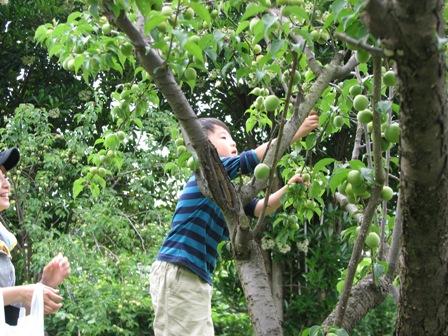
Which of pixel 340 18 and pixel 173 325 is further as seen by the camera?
pixel 173 325

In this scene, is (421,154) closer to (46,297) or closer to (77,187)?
(46,297)

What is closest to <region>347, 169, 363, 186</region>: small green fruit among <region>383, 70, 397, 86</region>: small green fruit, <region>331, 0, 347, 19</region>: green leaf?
<region>383, 70, 397, 86</region>: small green fruit

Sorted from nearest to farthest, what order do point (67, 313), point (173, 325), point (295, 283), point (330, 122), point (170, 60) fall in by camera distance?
point (170, 60) < point (330, 122) < point (173, 325) < point (67, 313) < point (295, 283)

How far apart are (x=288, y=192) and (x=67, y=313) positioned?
11.4 ft

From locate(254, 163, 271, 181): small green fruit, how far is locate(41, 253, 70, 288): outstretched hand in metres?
0.71

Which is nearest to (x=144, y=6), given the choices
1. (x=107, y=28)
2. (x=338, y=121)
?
(x=107, y=28)

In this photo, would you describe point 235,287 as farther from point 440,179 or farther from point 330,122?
point 440,179

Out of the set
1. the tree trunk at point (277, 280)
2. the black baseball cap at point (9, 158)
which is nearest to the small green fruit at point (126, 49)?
the black baseball cap at point (9, 158)

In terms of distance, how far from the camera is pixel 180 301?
10.4 ft

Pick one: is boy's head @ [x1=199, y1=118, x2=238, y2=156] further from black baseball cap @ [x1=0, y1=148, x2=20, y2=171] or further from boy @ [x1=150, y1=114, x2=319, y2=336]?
black baseball cap @ [x1=0, y1=148, x2=20, y2=171]

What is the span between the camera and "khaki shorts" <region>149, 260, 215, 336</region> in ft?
10.4

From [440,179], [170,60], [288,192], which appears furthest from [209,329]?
[440,179]

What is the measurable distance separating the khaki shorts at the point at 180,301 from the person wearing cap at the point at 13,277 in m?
0.69

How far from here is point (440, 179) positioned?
1373 millimetres
